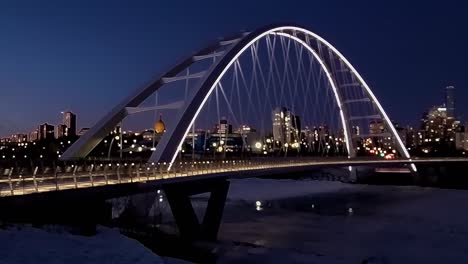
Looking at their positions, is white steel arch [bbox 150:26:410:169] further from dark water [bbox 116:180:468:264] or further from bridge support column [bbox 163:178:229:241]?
dark water [bbox 116:180:468:264]

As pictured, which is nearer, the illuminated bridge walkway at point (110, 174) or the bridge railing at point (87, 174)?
the bridge railing at point (87, 174)

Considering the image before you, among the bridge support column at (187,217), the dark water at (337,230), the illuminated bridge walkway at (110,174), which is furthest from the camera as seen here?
the bridge support column at (187,217)

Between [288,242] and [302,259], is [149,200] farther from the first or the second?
[302,259]

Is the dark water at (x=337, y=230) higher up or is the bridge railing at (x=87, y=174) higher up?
the bridge railing at (x=87, y=174)

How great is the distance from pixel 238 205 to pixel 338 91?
35143 millimetres

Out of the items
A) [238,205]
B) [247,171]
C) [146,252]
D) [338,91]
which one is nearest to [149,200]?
[247,171]

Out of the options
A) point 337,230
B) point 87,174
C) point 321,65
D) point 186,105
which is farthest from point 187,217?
point 321,65

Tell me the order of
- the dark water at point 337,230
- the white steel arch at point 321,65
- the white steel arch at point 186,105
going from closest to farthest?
the dark water at point 337,230 → the white steel arch at point 321,65 → the white steel arch at point 186,105

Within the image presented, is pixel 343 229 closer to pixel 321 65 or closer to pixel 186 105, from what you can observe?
pixel 186 105

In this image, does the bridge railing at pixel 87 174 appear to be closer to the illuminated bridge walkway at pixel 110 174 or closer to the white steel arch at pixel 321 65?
the illuminated bridge walkway at pixel 110 174

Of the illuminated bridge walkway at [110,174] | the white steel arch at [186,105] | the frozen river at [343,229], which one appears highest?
the white steel arch at [186,105]

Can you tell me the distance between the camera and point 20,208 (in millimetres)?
17984

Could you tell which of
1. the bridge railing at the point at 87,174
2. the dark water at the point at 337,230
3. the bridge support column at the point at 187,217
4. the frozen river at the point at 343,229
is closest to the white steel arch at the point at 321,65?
the bridge support column at the point at 187,217

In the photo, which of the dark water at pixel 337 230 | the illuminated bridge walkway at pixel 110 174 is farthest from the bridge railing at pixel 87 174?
the dark water at pixel 337 230
